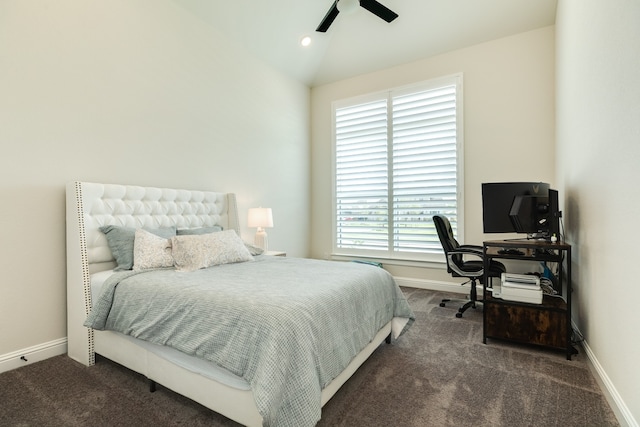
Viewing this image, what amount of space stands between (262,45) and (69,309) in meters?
3.63

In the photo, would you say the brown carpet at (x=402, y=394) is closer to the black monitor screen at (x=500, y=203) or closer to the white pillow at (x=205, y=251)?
the white pillow at (x=205, y=251)

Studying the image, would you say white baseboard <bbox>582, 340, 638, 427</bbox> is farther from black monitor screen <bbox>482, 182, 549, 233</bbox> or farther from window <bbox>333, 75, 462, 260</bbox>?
window <bbox>333, 75, 462, 260</bbox>

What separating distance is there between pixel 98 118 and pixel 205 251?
4.84ft

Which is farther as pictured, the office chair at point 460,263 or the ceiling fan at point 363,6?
the office chair at point 460,263

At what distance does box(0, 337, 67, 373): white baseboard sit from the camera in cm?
220

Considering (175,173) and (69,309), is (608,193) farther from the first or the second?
(69,309)

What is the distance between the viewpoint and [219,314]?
1.59 meters

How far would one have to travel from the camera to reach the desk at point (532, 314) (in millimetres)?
2354

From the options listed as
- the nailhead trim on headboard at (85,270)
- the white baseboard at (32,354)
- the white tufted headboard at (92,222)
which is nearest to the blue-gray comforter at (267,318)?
the nailhead trim on headboard at (85,270)

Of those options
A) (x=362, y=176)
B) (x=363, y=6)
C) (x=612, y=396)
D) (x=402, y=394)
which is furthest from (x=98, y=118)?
(x=612, y=396)

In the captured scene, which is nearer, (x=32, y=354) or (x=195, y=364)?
(x=195, y=364)

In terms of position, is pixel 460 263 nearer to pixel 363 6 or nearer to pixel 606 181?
pixel 606 181

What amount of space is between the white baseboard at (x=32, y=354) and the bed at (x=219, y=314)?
11 centimetres

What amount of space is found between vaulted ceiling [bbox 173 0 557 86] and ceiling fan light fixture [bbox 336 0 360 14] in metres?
0.93
